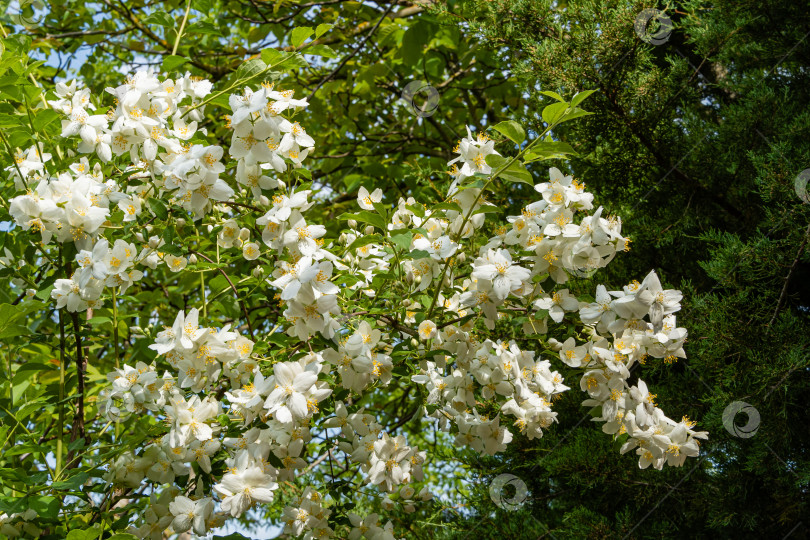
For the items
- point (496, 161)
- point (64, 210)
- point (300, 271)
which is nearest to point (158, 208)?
point (64, 210)

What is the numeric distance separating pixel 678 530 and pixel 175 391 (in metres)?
1.65

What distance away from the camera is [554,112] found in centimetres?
129

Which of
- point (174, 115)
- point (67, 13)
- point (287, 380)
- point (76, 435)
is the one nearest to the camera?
point (287, 380)

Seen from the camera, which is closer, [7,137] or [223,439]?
[223,439]

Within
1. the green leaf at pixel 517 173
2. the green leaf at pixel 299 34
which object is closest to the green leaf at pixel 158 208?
the green leaf at pixel 299 34

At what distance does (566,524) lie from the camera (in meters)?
2.26

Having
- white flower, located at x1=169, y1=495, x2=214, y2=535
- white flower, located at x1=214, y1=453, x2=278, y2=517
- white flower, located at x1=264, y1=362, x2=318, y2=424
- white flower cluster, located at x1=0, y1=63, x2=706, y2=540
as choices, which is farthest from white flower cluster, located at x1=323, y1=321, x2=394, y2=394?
white flower, located at x1=169, y1=495, x2=214, y2=535

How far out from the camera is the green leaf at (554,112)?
1276 millimetres

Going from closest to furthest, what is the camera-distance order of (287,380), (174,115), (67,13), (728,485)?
(287,380) < (174,115) < (728,485) < (67,13)

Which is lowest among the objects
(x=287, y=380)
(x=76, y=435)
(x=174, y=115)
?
(x=76, y=435)

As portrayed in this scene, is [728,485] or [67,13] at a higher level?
[67,13]

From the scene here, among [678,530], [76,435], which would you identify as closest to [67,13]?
[76,435]

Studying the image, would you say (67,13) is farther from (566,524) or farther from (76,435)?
(566,524)

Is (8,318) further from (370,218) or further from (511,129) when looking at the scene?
(511,129)
